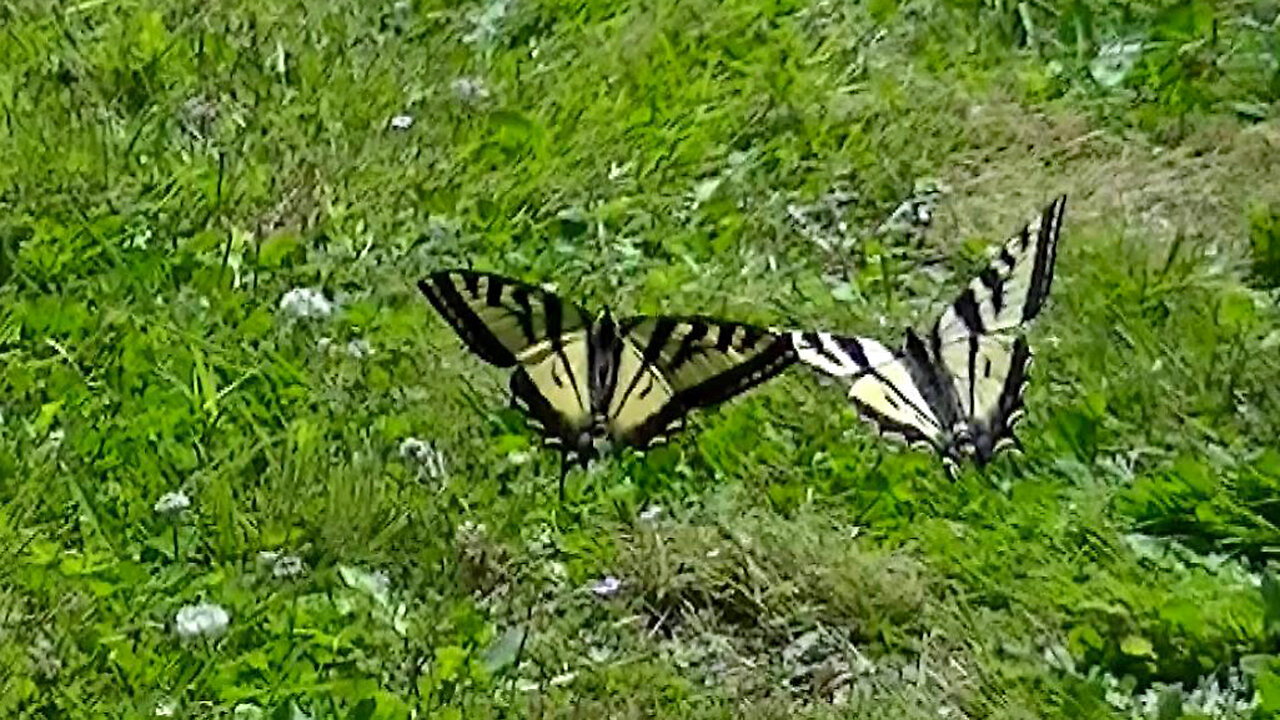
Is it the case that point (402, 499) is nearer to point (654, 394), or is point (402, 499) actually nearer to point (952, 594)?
point (654, 394)

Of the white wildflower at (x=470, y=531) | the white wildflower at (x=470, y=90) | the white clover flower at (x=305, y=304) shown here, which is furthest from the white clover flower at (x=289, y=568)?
the white wildflower at (x=470, y=90)

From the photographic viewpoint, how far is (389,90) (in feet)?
16.2

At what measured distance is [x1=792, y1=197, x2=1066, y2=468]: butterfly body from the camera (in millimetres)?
3746

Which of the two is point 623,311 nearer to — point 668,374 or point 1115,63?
point 668,374

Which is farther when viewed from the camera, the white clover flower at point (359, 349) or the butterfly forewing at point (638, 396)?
the white clover flower at point (359, 349)

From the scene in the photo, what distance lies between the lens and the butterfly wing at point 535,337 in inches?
147

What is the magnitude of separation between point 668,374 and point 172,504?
0.81 metres

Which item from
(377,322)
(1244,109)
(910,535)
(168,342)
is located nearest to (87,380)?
(168,342)

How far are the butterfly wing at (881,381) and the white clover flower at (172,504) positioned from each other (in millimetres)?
1035

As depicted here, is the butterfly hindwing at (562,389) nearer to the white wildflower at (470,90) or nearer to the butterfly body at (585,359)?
the butterfly body at (585,359)

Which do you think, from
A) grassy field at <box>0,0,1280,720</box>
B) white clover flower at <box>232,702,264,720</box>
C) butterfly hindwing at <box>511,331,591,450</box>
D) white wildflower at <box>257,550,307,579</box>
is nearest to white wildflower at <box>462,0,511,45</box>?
grassy field at <box>0,0,1280,720</box>

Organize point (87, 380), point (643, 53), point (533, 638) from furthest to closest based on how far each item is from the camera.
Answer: point (643, 53) → point (87, 380) → point (533, 638)

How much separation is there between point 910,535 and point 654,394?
458mm

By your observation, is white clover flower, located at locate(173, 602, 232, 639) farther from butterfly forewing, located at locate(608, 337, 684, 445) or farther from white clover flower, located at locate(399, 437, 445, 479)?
butterfly forewing, located at locate(608, 337, 684, 445)
